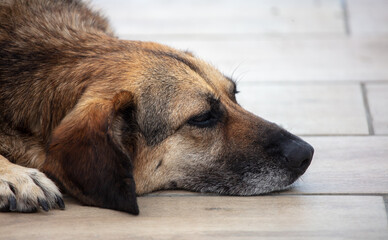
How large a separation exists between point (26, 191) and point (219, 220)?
98 cm

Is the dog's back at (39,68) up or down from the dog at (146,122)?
up

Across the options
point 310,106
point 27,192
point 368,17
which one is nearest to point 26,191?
point 27,192

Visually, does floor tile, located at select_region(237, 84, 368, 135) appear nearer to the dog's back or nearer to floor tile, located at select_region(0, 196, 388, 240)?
floor tile, located at select_region(0, 196, 388, 240)

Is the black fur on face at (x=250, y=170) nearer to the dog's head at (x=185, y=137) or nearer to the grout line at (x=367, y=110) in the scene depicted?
the dog's head at (x=185, y=137)

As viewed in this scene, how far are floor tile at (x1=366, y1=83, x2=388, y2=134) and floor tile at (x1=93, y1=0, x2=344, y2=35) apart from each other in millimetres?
1382

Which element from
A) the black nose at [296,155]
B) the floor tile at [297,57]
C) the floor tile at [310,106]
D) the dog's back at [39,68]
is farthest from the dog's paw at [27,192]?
the floor tile at [297,57]

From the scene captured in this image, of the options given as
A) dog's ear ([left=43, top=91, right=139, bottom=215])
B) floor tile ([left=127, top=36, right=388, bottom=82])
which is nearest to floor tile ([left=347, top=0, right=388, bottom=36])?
floor tile ([left=127, top=36, right=388, bottom=82])

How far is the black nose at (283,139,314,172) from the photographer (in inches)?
147

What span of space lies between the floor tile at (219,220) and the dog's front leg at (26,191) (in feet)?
0.15

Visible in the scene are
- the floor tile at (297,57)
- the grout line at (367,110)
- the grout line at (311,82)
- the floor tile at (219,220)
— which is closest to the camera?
the floor tile at (219,220)

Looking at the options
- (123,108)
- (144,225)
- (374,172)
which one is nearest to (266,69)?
(374,172)

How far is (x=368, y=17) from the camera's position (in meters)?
7.06

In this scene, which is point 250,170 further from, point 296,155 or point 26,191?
point 26,191

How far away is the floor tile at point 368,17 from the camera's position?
6.69m
